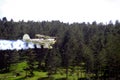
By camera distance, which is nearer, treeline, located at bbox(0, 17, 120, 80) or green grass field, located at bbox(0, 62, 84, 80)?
treeline, located at bbox(0, 17, 120, 80)

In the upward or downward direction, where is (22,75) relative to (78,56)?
downward

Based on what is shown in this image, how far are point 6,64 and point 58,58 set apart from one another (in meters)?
32.5

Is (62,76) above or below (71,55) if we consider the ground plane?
below

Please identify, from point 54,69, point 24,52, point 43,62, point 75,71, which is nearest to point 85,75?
point 75,71

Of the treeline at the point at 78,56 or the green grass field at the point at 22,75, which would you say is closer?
the treeline at the point at 78,56

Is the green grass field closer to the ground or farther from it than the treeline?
closer to the ground

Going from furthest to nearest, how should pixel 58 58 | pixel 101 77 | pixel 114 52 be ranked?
pixel 58 58 < pixel 101 77 < pixel 114 52

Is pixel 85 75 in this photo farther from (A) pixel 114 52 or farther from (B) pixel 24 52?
(B) pixel 24 52

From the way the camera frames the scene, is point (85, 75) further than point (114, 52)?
Yes

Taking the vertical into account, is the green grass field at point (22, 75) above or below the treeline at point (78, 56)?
below

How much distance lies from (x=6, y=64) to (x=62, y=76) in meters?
36.8

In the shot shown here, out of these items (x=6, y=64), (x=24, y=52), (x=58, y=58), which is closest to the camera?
(x=58, y=58)

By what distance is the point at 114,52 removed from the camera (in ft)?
378

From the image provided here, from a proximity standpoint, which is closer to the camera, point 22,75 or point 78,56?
point 22,75
